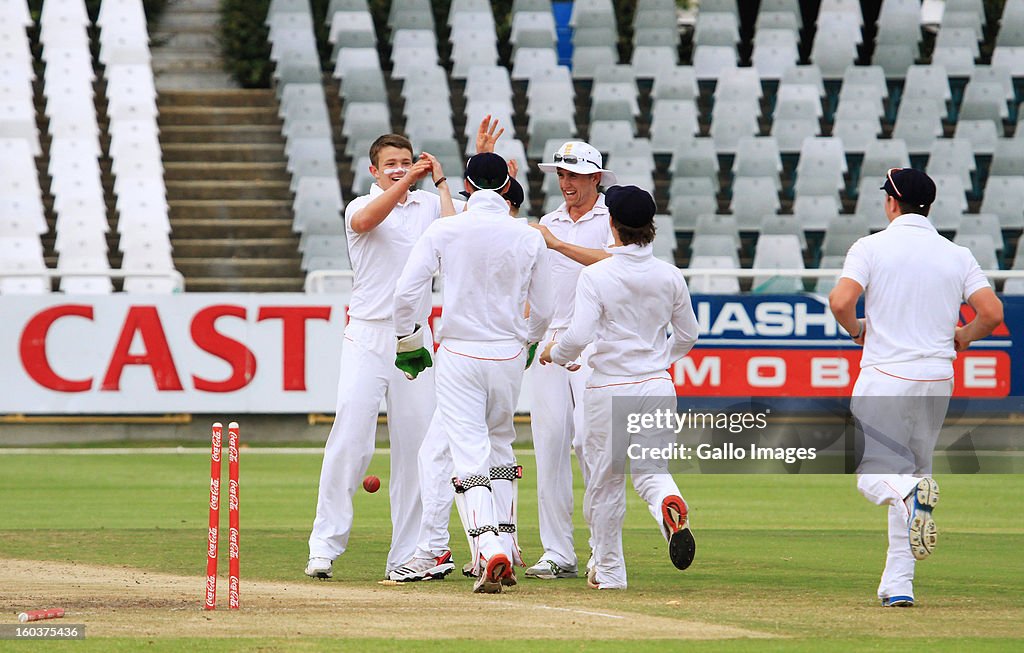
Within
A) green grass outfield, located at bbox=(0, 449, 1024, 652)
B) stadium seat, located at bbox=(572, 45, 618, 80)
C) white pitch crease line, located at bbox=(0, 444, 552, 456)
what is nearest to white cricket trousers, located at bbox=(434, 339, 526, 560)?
green grass outfield, located at bbox=(0, 449, 1024, 652)

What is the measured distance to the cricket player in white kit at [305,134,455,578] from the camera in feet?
28.0

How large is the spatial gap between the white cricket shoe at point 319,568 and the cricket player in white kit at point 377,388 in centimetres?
7

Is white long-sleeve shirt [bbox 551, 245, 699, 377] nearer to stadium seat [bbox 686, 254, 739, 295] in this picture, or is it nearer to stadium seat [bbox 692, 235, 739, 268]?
stadium seat [bbox 686, 254, 739, 295]

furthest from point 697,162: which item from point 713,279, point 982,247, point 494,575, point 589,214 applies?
point 494,575

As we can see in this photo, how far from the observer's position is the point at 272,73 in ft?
83.5

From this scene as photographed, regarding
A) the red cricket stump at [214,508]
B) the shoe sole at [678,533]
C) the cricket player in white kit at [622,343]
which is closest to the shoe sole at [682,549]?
the shoe sole at [678,533]

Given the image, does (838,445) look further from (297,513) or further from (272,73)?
(272,73)

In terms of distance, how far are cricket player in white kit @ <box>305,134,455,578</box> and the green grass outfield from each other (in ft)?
1.11

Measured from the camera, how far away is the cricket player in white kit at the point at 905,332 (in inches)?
294

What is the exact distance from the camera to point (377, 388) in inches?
339

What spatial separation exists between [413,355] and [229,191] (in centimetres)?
1515

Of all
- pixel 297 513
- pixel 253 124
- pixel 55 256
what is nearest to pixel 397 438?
pixel 297 513

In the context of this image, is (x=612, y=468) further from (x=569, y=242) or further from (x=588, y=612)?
(x=569, y=242)

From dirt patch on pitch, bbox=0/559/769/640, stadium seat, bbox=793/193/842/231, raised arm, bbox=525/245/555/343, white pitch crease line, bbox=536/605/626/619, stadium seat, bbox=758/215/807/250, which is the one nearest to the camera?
dirt patch on pitch, bbox=0/559/769/640
